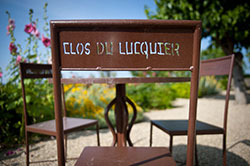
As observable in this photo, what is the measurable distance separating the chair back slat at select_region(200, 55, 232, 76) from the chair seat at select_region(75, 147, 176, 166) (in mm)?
994

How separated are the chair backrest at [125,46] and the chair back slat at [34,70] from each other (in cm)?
109

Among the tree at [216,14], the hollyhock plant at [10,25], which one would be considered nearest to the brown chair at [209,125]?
the tree at [216,14]

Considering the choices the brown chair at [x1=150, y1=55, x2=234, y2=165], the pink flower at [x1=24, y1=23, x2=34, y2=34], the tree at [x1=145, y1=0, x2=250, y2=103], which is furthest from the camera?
the tree at [x1=145, y1=0, x2=250, y2=103]

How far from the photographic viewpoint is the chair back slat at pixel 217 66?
1.43 metres

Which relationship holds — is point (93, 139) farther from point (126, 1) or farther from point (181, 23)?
point (126, 1)

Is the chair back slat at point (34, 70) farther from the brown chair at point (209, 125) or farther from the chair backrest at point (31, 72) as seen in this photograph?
the brown chair at point (209, 125)

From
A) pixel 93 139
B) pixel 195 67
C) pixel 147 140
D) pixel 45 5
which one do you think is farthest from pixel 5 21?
pixel 195 67

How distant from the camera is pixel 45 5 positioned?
2.92m

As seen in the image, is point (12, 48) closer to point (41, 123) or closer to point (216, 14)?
point (41, 123)

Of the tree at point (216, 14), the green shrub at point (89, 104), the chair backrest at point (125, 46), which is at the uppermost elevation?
the tree at point (216, 14)

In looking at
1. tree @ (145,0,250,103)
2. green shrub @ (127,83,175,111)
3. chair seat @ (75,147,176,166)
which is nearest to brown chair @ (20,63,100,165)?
chair seat @ (75,147,176,166)

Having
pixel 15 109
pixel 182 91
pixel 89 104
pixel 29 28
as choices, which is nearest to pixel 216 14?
pixel 89 104

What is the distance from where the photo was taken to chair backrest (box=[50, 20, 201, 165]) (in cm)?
66

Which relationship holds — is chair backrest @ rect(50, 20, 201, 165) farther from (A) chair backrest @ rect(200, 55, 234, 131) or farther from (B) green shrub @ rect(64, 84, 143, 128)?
(B) green shrub @ rect(64, 84, 143, 128)
